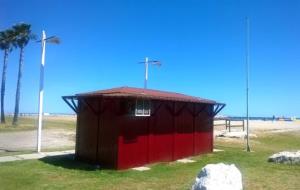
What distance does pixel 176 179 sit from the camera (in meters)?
14.1

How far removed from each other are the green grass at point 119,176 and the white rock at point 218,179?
2.49 m

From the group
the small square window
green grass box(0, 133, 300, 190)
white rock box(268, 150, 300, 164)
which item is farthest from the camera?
white rock box(268, 150, 300, 164)

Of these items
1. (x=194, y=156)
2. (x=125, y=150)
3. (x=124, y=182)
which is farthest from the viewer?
(x=194, y=156)

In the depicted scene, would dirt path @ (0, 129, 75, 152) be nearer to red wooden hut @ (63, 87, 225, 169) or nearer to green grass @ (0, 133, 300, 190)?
green grass @ (0, 133, 300, 190)

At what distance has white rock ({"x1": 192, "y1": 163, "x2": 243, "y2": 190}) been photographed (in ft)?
31.0

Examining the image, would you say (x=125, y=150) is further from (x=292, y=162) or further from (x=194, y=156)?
(x=292, y=162)

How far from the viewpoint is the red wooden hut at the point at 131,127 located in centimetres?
1625

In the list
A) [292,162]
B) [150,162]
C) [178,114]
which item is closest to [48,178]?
[150,162]

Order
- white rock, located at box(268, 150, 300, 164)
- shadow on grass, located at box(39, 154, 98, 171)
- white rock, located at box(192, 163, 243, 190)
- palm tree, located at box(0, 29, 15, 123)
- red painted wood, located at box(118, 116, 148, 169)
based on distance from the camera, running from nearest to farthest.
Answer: white rock, located at box(192, 163, 243, 190)
red painted wood, located at box(118, 116, 148, 169)
shadow on grass, located at box(39, 154, 98, 171)
white rock, located at box(268, 150, 300, 164)
palm tree, located at box(0, 29, 15, 123)

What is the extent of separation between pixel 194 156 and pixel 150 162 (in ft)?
14.6

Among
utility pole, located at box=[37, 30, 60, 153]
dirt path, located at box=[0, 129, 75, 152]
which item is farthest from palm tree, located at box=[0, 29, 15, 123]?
utility pole, located at box=[37, 30, 60, 153]

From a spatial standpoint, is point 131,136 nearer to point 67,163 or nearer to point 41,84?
point 67,163

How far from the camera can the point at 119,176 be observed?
48.3 feet

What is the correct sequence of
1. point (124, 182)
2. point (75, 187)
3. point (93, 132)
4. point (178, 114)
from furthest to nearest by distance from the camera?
point (178, 114), point (93, 132), point (124, 182), point (75, 187)
